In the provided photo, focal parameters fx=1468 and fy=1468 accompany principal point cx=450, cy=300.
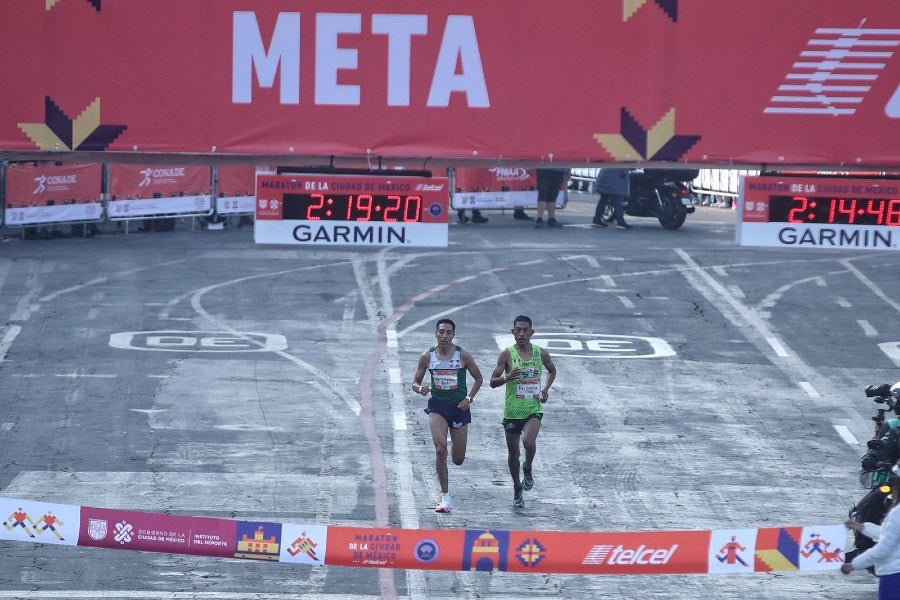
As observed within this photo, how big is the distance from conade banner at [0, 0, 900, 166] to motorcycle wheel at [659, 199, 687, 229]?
2185 cm

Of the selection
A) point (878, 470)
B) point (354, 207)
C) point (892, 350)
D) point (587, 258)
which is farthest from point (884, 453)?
point (587, 258)

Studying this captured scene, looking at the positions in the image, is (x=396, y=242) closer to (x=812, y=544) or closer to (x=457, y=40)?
(x=457, y=40)

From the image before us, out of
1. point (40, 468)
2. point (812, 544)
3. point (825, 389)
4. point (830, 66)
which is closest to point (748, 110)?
point (830, 66)

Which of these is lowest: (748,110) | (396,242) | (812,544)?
(812,544)

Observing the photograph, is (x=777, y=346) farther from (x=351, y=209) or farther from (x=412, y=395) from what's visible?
(x=351, y=209)

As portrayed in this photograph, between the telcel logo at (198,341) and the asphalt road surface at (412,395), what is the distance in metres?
0.10

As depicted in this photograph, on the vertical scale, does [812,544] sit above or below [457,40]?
below

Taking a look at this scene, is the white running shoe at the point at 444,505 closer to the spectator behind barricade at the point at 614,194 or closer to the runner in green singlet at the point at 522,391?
the runner in green singlet at the point at 522,391

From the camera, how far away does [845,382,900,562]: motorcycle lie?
13711mm

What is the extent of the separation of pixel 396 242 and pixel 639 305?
44.3 feet

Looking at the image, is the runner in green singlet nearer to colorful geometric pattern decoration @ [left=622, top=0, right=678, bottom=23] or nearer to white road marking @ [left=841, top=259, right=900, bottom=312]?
colorful geometric pattern decoration @ [left=622, top=0, right=678, bottom=23]

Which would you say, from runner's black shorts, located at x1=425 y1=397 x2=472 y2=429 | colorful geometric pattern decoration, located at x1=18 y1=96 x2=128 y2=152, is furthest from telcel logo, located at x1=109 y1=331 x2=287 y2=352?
runner's black shorts, located at x1=425 y1=397 x2=472 y2=429

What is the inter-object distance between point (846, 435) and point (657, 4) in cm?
704

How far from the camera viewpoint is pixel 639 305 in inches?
1119
